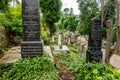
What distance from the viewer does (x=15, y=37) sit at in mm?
11484

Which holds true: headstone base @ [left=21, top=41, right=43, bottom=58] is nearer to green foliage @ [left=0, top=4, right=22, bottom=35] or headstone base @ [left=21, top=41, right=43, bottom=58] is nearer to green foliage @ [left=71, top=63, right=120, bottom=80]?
green foliage @ [left=71, top=63, right=120, bottom=80]

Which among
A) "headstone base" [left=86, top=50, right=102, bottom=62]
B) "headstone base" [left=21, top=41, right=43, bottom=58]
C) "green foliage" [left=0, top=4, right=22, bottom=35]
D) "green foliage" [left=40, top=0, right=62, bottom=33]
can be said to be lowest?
"headstone base" [left=86, top=50, right=102, bottom=62]

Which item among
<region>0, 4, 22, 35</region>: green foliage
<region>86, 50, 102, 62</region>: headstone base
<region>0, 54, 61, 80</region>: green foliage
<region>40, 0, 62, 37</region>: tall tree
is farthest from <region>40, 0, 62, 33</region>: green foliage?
<region>0, 54, 61, 80</region>: green foliage

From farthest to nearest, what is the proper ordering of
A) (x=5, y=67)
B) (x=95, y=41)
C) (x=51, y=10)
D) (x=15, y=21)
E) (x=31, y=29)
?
1. (x=51, y=10)
2. (x=15, y=21)
3. (x=95, y=41)
4. (x=31, y=29)
5. (x=5, y=67)

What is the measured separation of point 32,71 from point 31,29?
1509 millimetres

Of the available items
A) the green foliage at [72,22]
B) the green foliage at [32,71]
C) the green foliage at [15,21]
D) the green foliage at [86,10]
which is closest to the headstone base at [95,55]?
the green foliage at [32,71]

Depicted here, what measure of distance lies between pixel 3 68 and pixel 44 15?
13098 millimetres

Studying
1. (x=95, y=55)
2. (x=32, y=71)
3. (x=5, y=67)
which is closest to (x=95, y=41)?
(x=95, y=55)

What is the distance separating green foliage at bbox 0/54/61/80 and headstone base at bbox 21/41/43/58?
30 cm

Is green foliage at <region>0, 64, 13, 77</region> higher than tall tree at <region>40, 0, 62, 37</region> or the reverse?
the reverse

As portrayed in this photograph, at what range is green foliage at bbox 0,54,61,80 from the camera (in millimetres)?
4980

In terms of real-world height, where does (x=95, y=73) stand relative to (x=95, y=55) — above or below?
below

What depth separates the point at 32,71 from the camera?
5234 millimetres

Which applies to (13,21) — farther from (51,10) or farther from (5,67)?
(51,10)
